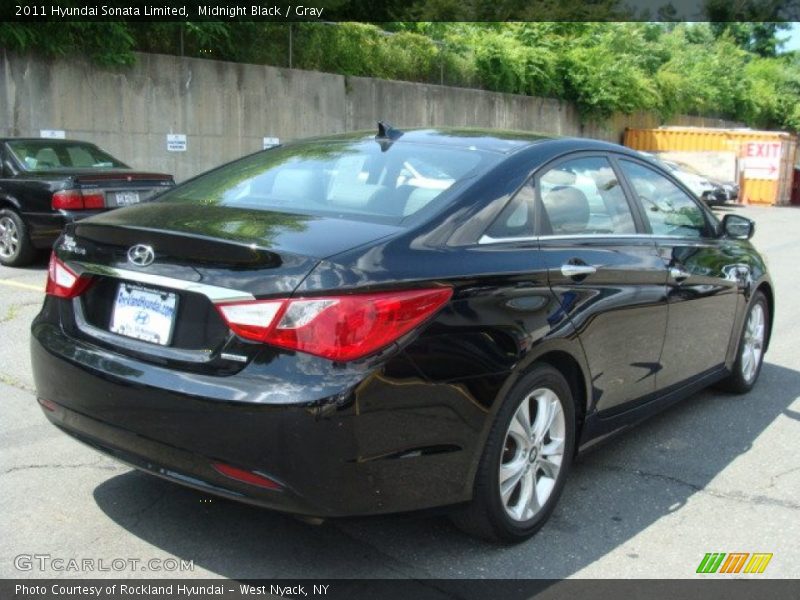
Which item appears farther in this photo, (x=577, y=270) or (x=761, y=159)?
(x=761, y=159)

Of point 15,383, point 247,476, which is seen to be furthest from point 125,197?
point 247,476

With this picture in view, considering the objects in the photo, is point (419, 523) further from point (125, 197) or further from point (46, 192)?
point (46, 192)

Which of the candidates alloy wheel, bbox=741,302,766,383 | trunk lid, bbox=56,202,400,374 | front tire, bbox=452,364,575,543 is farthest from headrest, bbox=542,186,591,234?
alloy wheel, bbox=741,302,766,383

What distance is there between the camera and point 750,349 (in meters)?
5.86

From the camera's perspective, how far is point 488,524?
3350mm

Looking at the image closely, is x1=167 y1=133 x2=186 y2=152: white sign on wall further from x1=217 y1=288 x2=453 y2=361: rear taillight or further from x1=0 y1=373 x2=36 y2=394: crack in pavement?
x1=217 y1=288 x2=453 y2=361: rear taillight

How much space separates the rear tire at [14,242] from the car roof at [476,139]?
20.1 ft

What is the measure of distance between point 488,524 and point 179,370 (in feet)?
4.30

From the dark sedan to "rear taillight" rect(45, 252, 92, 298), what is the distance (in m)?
5.69

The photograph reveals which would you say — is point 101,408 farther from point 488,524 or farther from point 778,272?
point 778,272

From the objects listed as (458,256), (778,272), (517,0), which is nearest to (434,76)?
(517,0)

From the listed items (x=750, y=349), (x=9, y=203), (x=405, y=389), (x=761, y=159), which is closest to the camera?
(x=405, y=389)

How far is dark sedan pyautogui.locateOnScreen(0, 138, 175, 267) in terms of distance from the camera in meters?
9.12

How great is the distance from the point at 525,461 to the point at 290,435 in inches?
44.8
